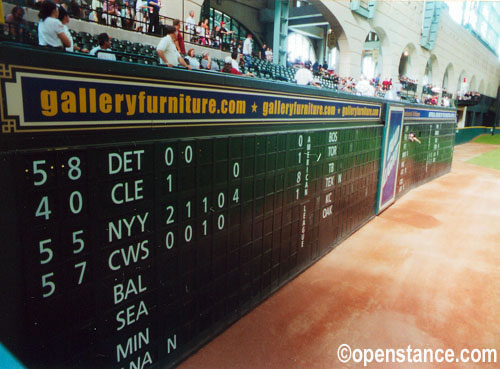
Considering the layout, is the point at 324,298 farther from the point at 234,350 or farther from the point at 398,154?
the point at 398,154

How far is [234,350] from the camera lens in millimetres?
3527

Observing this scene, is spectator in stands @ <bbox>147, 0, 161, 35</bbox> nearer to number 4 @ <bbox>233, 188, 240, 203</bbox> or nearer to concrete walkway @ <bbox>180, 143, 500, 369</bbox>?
concrete walkway @ <bbox>180, 143, 500, 369</bbox>

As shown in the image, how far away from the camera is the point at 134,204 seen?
261 cm

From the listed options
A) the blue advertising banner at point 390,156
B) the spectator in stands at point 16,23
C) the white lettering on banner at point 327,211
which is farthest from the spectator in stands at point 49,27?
the blue advertising banner at point 390,156

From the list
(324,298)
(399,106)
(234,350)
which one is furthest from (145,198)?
(399,106)

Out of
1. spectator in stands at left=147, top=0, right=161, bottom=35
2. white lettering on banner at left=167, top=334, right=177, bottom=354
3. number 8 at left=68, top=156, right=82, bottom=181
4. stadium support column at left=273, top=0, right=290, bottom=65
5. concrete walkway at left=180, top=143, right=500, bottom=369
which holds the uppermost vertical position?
stadium support column at left=273, top=0, right=290, bottom=65

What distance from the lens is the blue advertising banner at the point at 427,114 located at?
31.6 feet

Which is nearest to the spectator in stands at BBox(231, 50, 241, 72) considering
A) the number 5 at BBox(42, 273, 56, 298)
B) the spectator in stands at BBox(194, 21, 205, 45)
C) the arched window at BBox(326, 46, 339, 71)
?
the spectator in stands at BBox(194, 21, 205, 45)

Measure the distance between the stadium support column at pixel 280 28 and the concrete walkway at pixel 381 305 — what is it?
570 inches

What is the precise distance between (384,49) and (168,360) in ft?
80.5

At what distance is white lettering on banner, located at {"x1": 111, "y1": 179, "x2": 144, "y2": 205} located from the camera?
2469 mm

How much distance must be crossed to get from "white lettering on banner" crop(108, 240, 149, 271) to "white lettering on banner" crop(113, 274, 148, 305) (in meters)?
0.14

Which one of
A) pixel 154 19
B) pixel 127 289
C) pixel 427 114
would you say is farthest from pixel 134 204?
pixel 427 114

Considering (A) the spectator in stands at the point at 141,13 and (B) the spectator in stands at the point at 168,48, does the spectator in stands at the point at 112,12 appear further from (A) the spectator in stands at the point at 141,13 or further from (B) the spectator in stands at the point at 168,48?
(B) the spectator in stands at the point at 168,48
